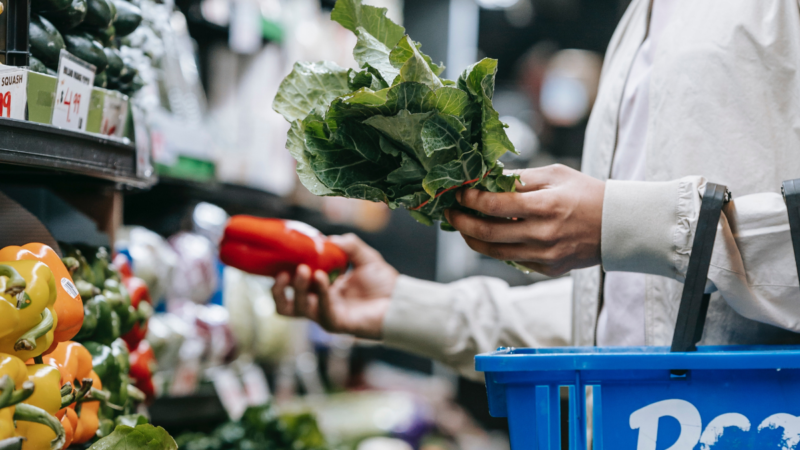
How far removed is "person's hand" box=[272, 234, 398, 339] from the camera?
5.36ft

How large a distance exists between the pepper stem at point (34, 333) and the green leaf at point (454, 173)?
451 millimetres

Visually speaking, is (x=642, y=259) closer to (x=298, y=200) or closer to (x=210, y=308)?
(x=210, y=308)

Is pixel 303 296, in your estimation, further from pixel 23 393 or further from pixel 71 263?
pixel 23 393

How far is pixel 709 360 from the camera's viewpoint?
85 centimetres

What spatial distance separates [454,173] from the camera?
892 millimetres

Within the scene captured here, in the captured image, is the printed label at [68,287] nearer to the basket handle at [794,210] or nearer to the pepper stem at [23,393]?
the pepper stem at [23,393]

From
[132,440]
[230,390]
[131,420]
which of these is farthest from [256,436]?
[132,440]

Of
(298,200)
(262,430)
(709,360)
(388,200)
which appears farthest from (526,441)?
(298,200)

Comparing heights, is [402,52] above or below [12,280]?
above

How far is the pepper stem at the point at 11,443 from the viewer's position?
0.60 metres

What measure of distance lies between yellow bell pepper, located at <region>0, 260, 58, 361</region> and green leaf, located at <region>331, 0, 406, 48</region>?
20.0 inches

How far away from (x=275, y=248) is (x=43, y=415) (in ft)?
3.41

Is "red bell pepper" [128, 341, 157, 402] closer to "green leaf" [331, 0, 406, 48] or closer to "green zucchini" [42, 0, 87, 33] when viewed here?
"green zucchini" [42, 0, 87, 33]

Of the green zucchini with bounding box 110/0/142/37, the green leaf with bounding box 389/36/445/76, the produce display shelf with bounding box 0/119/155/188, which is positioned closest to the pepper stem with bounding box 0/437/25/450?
the produce display shelf with bounding box 0/119/155/188
